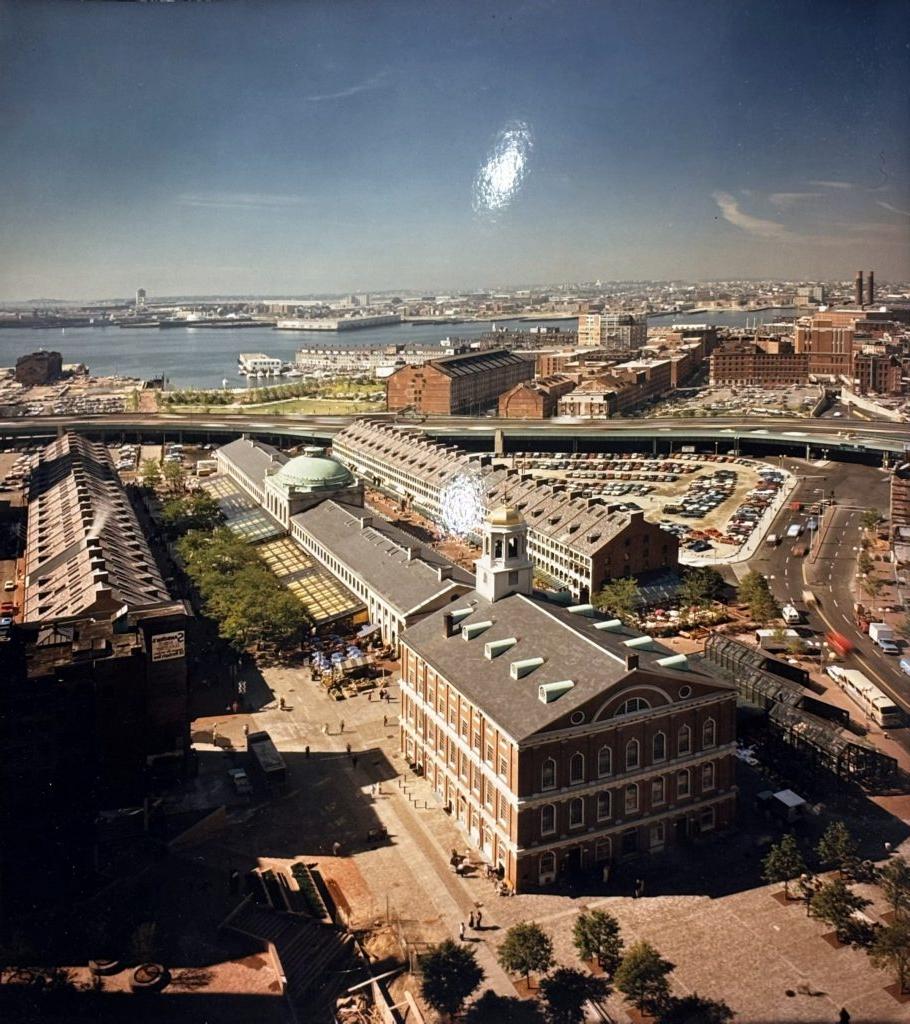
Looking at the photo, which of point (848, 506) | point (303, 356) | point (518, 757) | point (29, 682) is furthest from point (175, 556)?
point (303, 356)

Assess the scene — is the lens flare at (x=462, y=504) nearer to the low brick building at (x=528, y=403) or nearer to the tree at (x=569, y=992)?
the tree at (x=569, y=992)

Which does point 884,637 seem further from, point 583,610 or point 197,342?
point 197,342

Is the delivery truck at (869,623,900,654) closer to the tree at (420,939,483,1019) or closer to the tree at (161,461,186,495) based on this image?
the tree at (420,939,483,1019)

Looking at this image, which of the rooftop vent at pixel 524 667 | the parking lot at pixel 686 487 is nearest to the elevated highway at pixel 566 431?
the parking lot at pixel 686 487

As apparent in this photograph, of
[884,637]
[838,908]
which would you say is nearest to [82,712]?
[838,908]

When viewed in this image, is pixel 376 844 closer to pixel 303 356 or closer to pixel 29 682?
pixel 29 682

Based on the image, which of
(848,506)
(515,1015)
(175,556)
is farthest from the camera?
(848,506)
